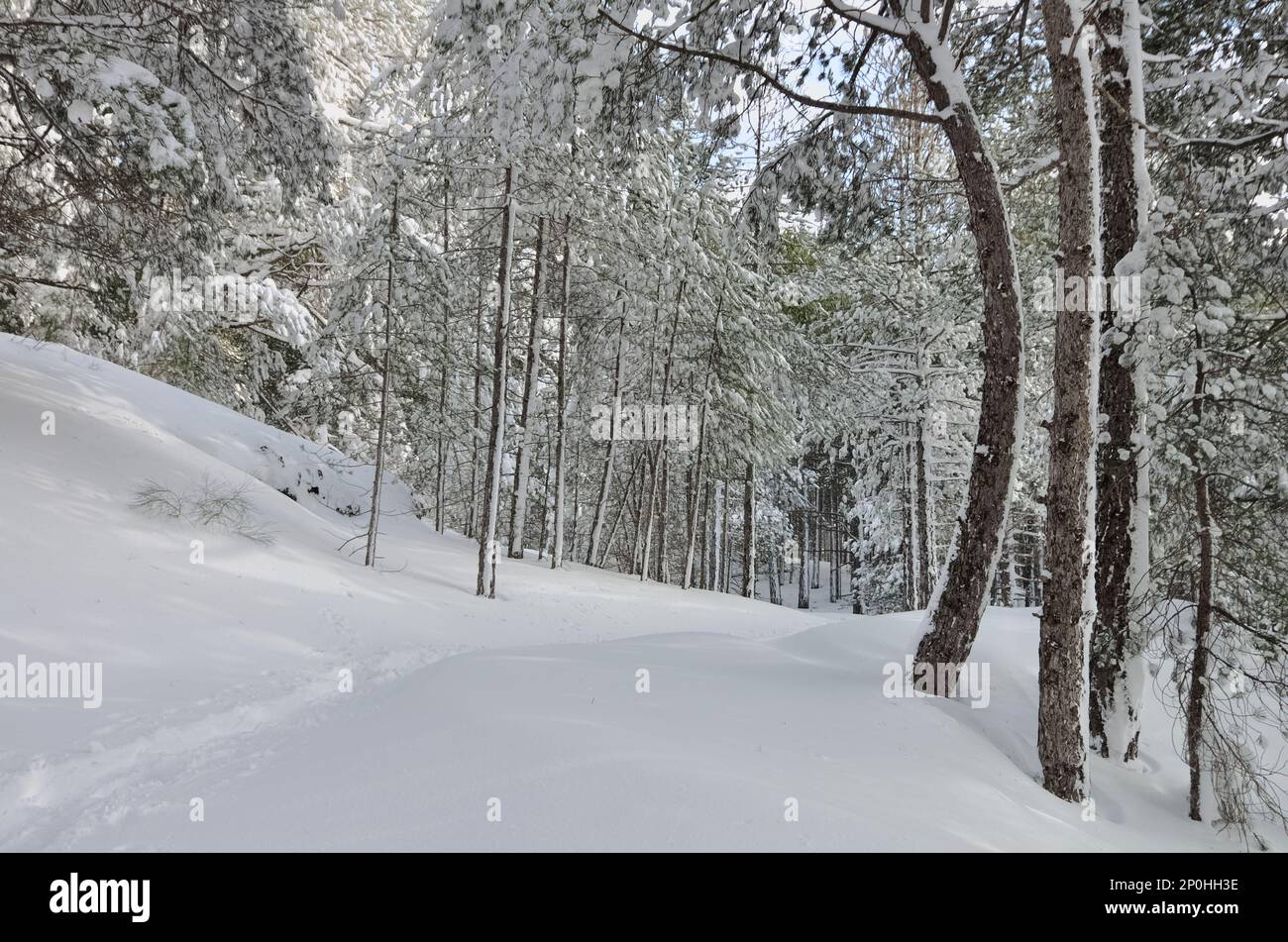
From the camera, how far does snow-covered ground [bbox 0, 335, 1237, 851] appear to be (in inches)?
141

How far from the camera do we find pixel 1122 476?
6438 millimetres

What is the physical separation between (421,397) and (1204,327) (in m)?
14.1

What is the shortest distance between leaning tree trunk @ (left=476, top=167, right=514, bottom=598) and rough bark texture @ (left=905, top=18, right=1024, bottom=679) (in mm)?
7348

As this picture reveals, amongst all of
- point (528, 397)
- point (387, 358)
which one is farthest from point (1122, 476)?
point (528, 397)

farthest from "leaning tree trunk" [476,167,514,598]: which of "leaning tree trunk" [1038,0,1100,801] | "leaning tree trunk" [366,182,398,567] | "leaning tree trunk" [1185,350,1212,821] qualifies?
"leaning tree trunk" [1185,350,1212,821]

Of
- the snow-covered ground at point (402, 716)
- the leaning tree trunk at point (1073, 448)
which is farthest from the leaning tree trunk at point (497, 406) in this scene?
the leaning tree trunk at point (1073, 448)

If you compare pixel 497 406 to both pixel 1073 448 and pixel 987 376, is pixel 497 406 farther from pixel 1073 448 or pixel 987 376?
pixel 1073 448

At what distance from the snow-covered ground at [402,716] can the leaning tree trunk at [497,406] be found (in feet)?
2.97

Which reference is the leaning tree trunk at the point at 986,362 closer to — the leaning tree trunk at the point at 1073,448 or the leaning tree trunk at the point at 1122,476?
the leaning tree trunk at the point at 1073,448

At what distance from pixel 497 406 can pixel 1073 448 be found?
8.84 m

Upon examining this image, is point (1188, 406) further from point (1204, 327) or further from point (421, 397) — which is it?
point (421, 397)
